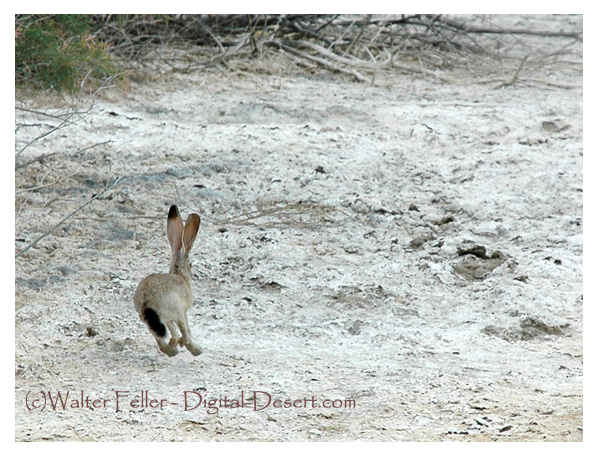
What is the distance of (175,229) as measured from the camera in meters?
2.79

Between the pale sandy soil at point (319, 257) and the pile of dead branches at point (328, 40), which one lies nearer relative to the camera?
the pale sandy soil at point (319, 257)

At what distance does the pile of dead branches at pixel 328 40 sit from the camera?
406 centimetres

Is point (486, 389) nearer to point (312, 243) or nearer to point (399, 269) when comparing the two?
point (399, 269)

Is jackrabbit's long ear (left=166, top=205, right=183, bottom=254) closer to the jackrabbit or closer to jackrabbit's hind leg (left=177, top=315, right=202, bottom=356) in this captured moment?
the jackrabbit

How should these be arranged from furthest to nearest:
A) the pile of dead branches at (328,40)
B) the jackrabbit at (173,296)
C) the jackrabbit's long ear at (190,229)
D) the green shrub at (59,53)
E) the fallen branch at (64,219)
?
the pile of dead branches at (328,40) < the green shrub at (59,53) < the fallen branch at (64,219) < the jackrabbit's long ear at (190,229) < the jackrabbit at (173,296)

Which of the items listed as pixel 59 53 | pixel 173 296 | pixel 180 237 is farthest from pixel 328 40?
pixel 173 296

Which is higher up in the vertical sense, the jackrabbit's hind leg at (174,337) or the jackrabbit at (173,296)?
the jackrabbit at (173,296)

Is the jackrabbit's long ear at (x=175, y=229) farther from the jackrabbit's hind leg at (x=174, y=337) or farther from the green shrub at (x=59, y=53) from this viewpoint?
the green shrub at (x=59, y=53)

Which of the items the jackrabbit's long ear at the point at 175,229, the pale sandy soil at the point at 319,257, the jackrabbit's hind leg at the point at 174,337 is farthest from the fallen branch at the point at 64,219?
the jackrabbit's hind leg at the point at 174,337

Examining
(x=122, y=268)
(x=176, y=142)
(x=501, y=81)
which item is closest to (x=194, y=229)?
(x=122, y=268)

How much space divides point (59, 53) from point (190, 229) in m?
1.28

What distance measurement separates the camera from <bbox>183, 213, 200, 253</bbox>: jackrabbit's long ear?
277cm

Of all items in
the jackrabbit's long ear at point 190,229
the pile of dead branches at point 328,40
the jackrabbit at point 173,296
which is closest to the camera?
the jackrabbit at point 173,296

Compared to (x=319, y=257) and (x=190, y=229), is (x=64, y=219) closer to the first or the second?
(x=190, y=229)
